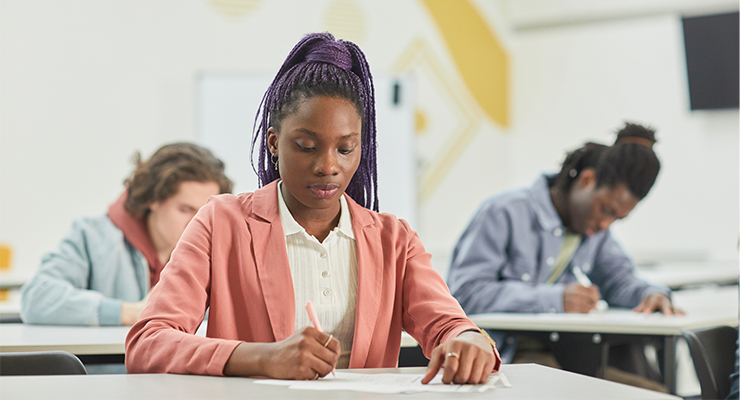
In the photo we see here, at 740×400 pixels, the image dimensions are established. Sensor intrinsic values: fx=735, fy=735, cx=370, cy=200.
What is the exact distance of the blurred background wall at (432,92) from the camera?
14.5 feet

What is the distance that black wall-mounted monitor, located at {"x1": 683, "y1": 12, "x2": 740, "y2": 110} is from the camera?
5168mm

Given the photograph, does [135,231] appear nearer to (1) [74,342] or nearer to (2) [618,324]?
(1) [74,342]

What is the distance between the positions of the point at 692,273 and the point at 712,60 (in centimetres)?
172

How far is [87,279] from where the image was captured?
7.97 ft

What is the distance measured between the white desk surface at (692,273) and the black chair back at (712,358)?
1656mm

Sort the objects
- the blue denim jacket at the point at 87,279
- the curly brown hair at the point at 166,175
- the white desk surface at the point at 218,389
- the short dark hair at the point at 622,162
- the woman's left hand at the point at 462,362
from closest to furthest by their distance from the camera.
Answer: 1. the white desk surface at the point at 218,389
2. the woman's left hand at the point at 462,362
3. the blue denim jacket at the point at 87,279
4. the curly brown hair at the point at 166,175
5. the short dark hair at the point at 622,162

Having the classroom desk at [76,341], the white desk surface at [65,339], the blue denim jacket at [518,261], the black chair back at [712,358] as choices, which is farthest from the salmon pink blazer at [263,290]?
the blue denim jacket at [518,261]

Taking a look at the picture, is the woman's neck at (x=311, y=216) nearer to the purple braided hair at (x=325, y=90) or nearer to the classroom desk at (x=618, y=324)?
the purple braided hair at (x=325, y=90)

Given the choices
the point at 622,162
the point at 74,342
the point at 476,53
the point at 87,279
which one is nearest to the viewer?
the point at 74,342

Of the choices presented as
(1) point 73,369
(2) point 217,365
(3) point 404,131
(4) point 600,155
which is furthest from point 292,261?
(3) point 404,131

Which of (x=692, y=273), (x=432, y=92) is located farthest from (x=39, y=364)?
(x=432, y=92)

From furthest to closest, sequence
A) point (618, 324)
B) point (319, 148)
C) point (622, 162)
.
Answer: point (622, 162) < point (618, 324) < point (319, 148)

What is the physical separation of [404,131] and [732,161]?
235cm

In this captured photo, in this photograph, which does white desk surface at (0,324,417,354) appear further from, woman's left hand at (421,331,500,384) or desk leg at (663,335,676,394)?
desk leg at (663,335,676,394)
